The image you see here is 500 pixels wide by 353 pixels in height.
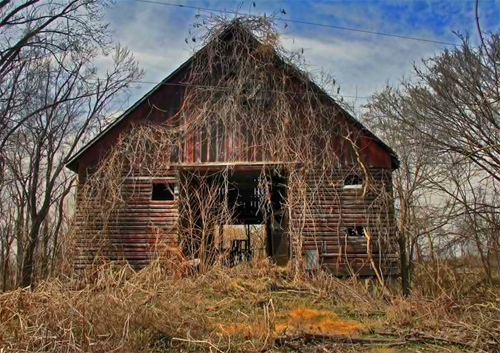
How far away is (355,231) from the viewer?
1149 cm

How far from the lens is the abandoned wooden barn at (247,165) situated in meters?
11.3

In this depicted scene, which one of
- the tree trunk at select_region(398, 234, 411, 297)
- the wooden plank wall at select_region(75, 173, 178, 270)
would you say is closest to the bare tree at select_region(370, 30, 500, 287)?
the tree trunk at select_region(398, 234, 411, 297)

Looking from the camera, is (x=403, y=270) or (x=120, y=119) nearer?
(x=120, y=119)

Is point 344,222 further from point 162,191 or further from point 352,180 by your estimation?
point 162,191

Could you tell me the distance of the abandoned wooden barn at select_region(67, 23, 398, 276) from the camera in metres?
11.3

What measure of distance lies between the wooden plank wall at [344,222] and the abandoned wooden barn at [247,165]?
3 centimetres

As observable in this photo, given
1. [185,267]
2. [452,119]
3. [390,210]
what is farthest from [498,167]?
[185,267]

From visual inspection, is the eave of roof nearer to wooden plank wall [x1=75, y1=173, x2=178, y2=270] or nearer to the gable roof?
the gable roof

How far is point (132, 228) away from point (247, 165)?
3496mm

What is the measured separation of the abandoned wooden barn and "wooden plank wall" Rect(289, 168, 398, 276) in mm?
27

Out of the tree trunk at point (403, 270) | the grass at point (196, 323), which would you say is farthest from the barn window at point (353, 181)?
the grass at point (196, 323)

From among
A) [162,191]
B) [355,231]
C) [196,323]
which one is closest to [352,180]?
[355,231]

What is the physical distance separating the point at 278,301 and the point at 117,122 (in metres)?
6.69

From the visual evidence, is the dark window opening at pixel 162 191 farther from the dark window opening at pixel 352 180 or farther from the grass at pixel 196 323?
the dark window opening at pixel 352 180
